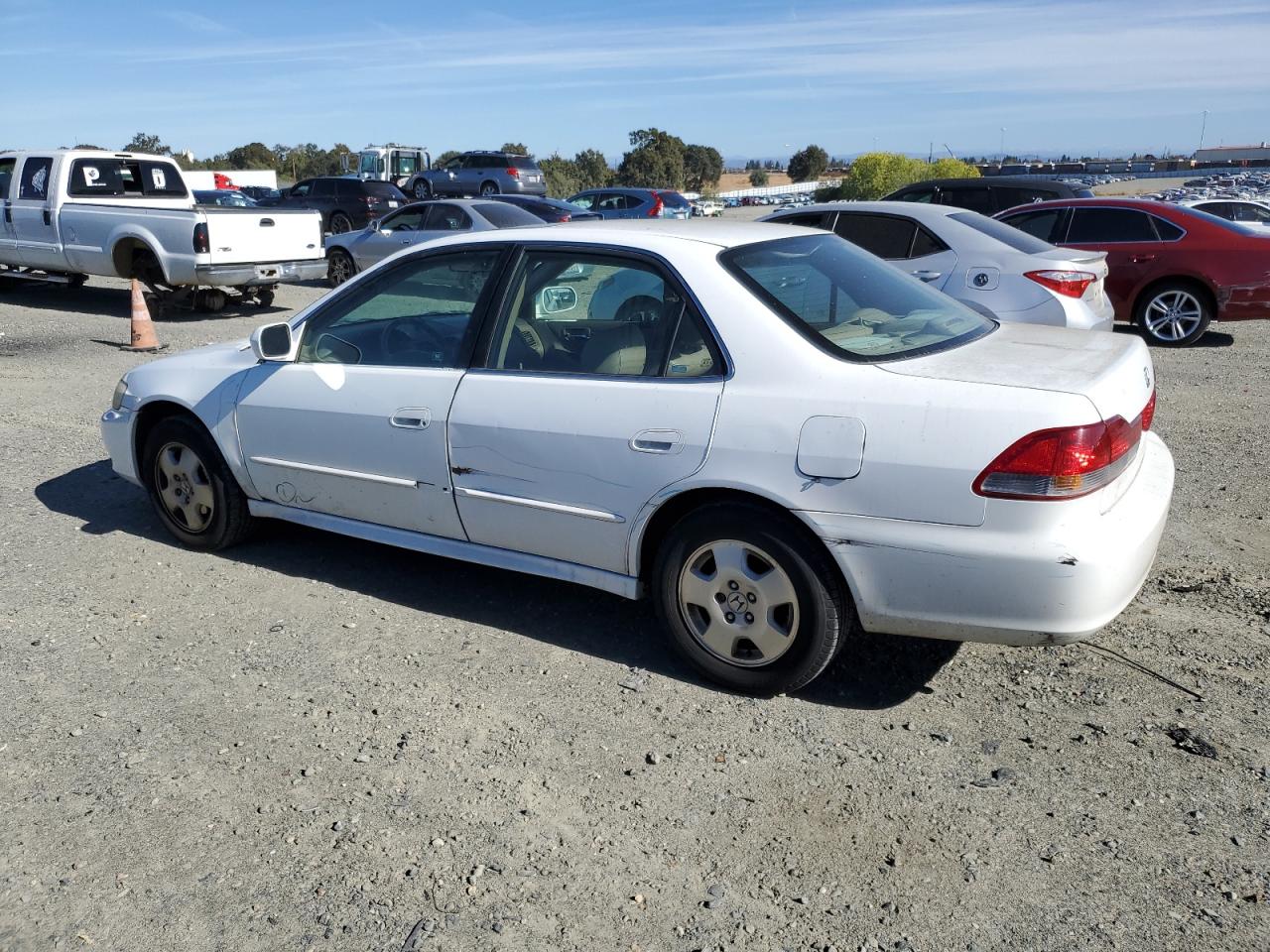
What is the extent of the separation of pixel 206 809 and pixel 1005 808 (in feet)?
7.96

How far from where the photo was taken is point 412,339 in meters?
4.83

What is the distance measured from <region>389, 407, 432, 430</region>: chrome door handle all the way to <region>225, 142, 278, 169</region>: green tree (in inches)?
3141

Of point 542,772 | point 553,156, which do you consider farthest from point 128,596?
point 553,156

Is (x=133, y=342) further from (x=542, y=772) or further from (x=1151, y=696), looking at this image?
(x=1151, y=696)

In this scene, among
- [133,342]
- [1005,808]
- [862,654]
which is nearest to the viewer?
[1005,808]

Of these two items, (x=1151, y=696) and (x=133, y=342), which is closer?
(x=1151, y=696)

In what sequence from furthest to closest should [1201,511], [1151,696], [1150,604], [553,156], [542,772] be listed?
[553,156]
[1201,511]
[1150,604]
[1151,696]
[542,772]

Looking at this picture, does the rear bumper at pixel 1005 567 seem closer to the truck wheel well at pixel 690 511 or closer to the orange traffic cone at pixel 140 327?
the truck wheel well at pixel 690 511

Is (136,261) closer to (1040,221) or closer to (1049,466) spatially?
(1040,221)

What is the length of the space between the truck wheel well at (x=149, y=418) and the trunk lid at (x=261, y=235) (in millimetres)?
8121

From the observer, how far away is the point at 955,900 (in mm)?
2936

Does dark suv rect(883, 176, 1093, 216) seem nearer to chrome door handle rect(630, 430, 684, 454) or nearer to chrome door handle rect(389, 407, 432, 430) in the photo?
chrome door handle rect(389, 407, 432, 430)

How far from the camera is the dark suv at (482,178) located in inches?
1357

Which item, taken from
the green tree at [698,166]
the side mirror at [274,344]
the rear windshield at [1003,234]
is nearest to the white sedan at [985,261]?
the rear windshield at [1003,234]
